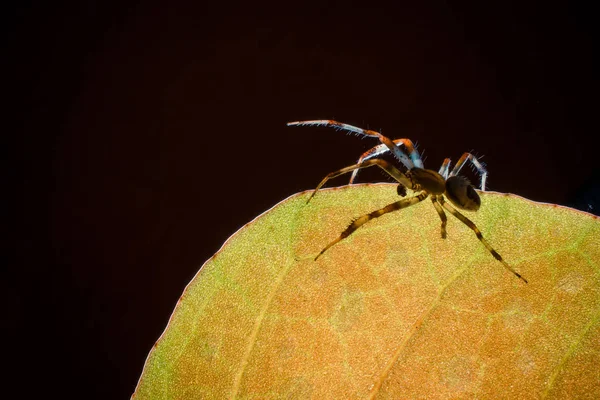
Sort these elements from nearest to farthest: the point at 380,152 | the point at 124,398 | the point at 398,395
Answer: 1. the point at 398,395
2. the point at 380,152
3. the point at 124,398

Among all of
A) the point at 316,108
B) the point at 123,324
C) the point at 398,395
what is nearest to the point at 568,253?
the point at 398,395

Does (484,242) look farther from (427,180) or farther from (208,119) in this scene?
(208,119)

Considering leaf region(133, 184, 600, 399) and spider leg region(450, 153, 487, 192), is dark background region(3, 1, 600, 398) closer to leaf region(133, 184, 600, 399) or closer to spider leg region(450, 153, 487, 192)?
spider leg region(450, 153, 487, 192)

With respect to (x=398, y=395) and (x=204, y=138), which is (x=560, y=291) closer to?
(x=398, y=395)

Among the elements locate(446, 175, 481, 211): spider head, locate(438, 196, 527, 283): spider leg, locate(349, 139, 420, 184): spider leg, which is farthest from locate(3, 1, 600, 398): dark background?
locate(438, 196, 527, 283): spider leg

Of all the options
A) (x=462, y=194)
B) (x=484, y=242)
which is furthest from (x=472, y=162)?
(x=484, y=242)

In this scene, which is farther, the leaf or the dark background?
the dark background

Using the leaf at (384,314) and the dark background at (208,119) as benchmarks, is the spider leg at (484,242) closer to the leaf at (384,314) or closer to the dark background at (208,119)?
the leaf at (384,314)

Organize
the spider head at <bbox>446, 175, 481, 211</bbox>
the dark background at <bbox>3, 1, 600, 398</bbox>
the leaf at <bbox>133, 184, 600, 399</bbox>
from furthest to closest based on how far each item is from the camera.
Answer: the dark background at <bbox>3, 1, 600, 398</bbox> < the spider head at <bbox>446, 175, 481, 211</bbox> < the leaf at <bbox>133, 184, 600, 399</bbox>

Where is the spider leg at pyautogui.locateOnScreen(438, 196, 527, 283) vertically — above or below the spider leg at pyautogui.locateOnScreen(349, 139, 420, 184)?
above
